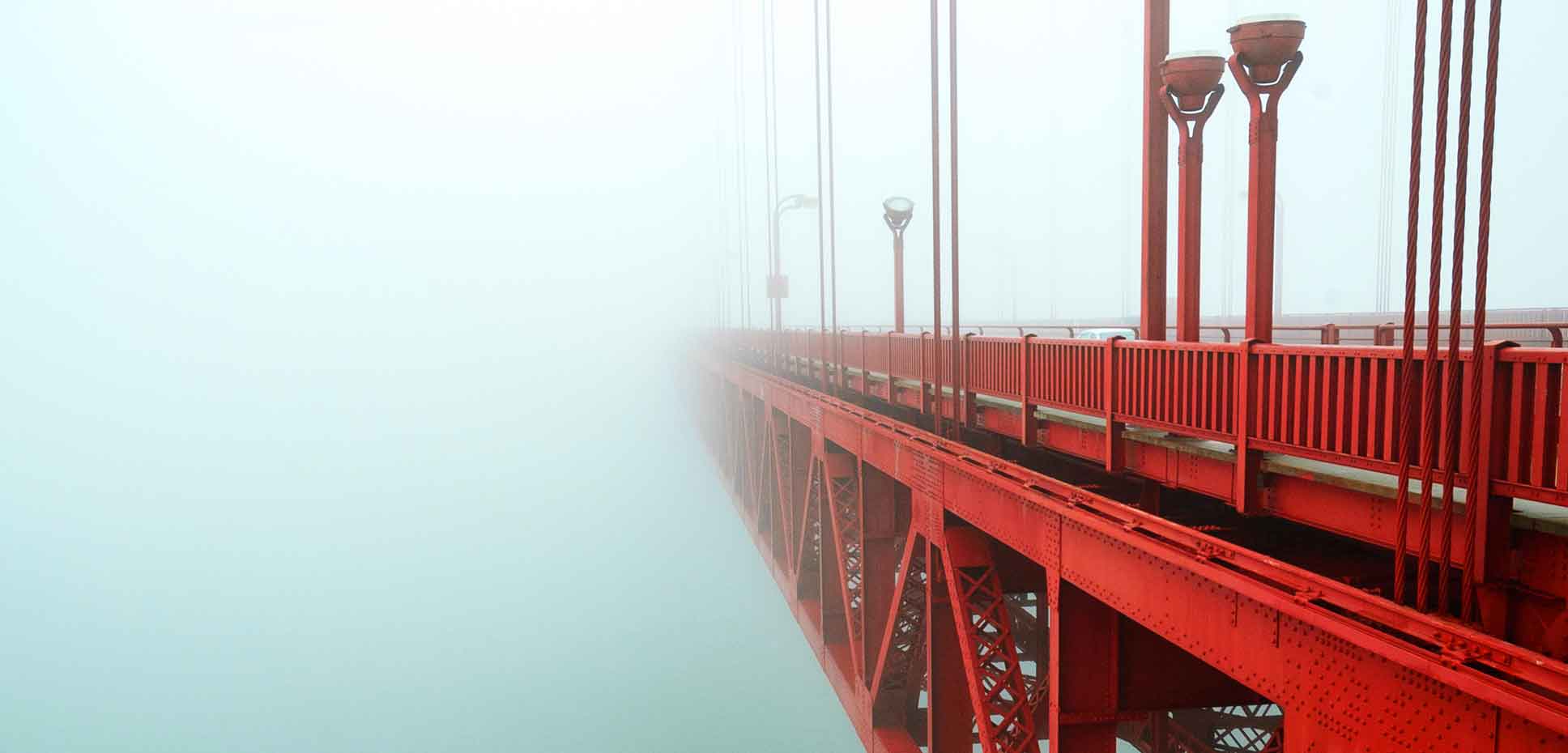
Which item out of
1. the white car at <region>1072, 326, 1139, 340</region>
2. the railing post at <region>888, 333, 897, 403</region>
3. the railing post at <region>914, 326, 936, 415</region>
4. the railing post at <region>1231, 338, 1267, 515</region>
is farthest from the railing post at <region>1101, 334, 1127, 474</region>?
the white car at <region>1072, 326, 1139, 340</region>

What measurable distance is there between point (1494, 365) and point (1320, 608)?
132cm

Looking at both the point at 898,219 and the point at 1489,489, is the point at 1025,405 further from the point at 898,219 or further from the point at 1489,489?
the point at 898,219

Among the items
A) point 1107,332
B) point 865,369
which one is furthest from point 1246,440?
point 1107,332

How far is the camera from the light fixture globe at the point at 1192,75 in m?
7.50

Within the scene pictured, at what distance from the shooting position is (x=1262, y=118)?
667 cm

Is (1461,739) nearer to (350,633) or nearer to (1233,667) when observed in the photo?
(1233,667)

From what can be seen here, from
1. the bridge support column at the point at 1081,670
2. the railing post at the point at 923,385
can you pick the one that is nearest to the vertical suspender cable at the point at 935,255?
the railing post at the point at 923,385

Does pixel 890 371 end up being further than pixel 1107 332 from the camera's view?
No

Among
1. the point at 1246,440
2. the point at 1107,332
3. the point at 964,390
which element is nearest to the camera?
the point at 1246,440

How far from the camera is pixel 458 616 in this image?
249 ft

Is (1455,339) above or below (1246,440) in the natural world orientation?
above

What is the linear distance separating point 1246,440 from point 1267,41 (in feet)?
8.51

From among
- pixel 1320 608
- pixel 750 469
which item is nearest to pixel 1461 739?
pixel 1320 608

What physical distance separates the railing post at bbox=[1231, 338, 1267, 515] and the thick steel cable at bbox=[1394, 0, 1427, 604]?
1.05 m
